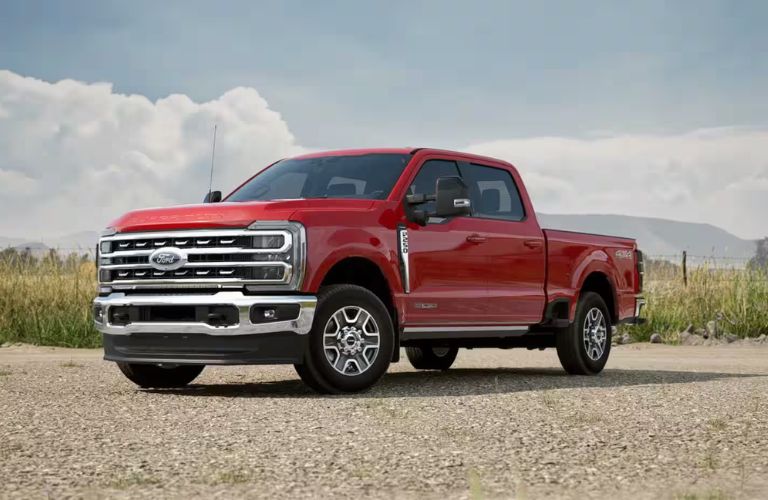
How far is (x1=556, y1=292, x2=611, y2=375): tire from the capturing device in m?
12.7

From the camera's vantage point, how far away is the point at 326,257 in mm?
9648

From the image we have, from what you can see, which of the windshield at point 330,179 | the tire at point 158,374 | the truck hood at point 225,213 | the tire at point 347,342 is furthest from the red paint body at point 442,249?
the tire at point 158,374

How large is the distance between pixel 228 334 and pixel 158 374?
199 cm

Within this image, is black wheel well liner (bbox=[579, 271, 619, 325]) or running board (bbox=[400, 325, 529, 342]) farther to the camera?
black wheel well liner (bbox=[579, 271, 619, 325])

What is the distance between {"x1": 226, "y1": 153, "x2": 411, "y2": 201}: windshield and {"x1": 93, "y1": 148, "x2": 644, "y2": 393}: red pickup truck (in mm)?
19

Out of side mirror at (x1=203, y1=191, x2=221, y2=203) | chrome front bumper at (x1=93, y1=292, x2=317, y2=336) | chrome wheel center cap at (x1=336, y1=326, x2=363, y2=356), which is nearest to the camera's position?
chrome front bumper at (x1=93, y1=292, x2=317, y2=336)

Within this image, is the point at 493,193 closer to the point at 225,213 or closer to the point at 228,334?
the point at 225,213

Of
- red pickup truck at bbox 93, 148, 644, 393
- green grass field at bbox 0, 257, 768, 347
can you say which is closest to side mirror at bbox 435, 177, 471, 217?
red pickup truck at bbox 93, 148, 644, 393

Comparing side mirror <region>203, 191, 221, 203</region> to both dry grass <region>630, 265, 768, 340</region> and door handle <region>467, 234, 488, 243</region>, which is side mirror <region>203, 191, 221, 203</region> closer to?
door handle <region>467, 234, 488, 243</region>

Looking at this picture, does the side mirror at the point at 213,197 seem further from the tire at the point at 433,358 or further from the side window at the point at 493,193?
the tire at the point at 433,358

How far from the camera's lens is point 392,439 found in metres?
7.39

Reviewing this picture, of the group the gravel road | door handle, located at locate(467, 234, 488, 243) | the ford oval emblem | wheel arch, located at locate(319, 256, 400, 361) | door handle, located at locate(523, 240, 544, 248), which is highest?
door handle, located at locate(467, 234, 488, 243)

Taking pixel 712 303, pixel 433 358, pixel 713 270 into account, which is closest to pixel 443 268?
pixel 433 358

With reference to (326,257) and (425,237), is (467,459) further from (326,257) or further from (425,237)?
(425,237)
